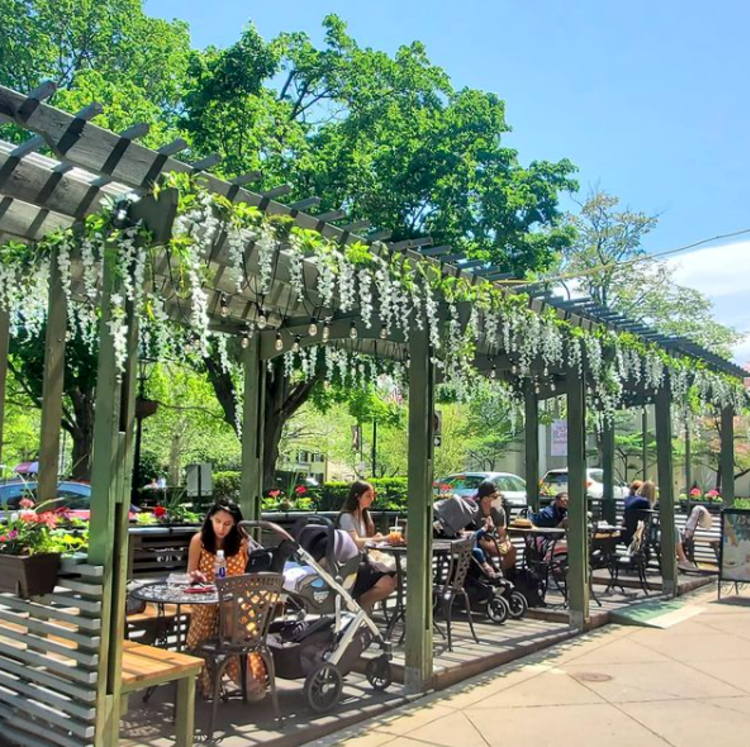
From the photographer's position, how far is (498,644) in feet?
22.1

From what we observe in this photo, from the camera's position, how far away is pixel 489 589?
25.2 feet

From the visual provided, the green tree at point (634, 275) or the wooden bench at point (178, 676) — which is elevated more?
the green tree at point (634, 275)

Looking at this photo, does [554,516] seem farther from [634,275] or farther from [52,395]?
[634,275]

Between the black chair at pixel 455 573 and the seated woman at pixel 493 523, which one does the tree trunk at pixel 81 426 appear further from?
the black chair at pixel 455 573

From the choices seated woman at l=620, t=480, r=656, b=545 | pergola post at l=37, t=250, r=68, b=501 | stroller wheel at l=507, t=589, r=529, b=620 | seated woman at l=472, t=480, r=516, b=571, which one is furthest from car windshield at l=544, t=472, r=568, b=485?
pergola post at l=37, t=250, r=68, b=501

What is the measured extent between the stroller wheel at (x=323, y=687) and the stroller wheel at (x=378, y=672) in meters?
0.46

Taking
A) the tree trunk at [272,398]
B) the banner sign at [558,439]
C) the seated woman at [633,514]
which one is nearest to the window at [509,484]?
the tree trunk at [272,398]

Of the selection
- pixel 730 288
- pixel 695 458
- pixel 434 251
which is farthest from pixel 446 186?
pixel 695 458

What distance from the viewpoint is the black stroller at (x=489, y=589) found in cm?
762

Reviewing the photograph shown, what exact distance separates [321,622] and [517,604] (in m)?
3.50

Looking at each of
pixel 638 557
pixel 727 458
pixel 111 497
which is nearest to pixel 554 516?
pixel 638 557

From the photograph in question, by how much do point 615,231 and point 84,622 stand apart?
95.8 ft

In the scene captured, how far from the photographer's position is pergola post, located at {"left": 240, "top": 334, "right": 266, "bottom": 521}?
298 inches

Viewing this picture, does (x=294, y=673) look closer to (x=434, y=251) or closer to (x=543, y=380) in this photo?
(x=434, y=251)
